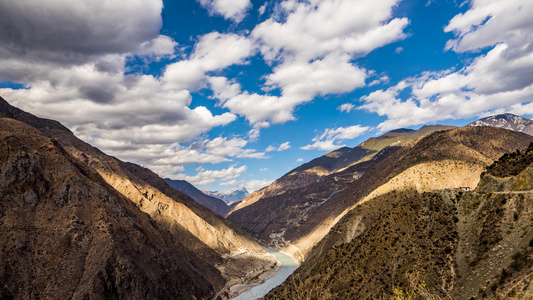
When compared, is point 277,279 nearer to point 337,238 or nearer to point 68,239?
A: point 337,238

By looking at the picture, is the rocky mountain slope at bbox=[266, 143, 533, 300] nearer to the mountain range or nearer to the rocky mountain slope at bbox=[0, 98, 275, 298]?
the mountain range

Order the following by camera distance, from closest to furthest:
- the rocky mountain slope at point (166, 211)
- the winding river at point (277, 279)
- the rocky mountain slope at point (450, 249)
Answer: the rocky mountain slope at point (450, 249) → the winding river at point (277, 279) → the rocky mountain slope at point (166, 211)

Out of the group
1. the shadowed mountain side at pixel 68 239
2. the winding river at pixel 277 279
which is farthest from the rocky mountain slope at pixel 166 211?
the shadowed mountain side at pixel 68 239

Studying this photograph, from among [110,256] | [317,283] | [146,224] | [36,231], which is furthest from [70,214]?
[317,283]

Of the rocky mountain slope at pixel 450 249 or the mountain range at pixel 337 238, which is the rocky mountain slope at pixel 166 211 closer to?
the mountain range at pixel 337 238

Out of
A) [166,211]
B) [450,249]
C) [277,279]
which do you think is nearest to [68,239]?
[450,249]
